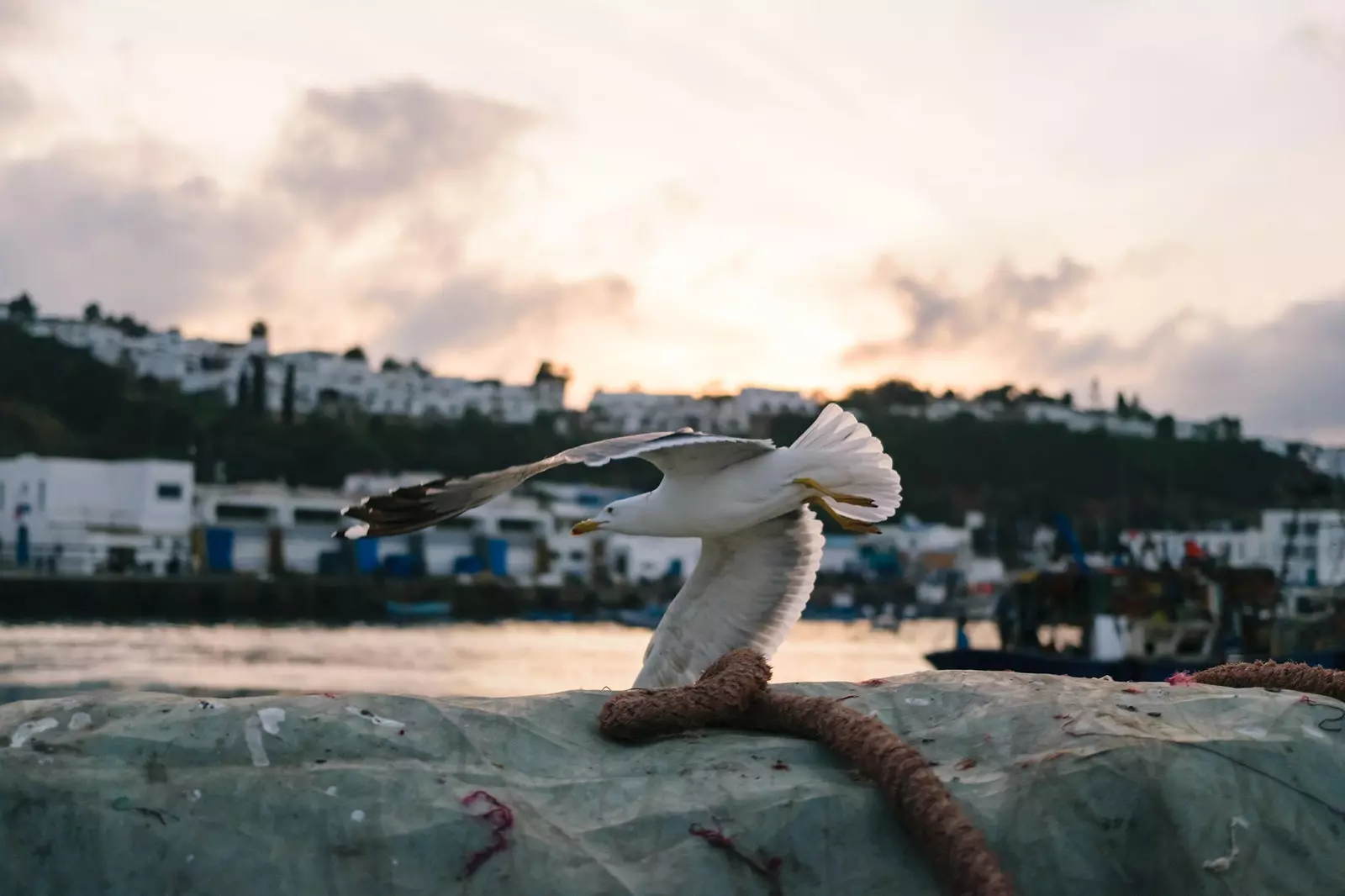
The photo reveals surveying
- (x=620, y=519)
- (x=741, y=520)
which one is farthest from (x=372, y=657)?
(x=741, y=520)

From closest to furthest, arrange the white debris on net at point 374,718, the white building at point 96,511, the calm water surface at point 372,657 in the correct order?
1. the white debris on net at point 374,718
2. the calm water surface at point 372,657
3. the white building at point 96,511

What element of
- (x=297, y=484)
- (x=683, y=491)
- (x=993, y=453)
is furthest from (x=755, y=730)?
(x=993, y=453)

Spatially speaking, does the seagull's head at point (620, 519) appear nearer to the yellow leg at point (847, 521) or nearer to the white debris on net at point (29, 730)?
the yellow leg at point (847, 521)

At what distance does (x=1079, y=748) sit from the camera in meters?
3.09

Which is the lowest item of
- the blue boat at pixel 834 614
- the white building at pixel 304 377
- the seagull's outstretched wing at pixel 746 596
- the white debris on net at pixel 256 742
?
the blue boat at pixel 834 614

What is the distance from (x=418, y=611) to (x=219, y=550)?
11.4 meters

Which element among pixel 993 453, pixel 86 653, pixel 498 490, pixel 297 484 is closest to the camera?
pixel 498 490

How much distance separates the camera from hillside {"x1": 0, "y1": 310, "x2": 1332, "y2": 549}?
96375mm

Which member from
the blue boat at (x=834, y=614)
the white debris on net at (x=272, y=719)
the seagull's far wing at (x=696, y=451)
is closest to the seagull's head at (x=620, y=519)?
the seagull's far wing at (x=696, y=451)

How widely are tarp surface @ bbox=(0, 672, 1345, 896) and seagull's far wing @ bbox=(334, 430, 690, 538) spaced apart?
177cm

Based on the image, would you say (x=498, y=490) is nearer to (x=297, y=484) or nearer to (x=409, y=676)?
(x=409, y=676)

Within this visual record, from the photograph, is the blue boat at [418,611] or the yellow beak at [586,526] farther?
the blue boat at [418,611]

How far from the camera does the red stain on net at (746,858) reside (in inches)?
114

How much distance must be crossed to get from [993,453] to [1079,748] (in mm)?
136958
